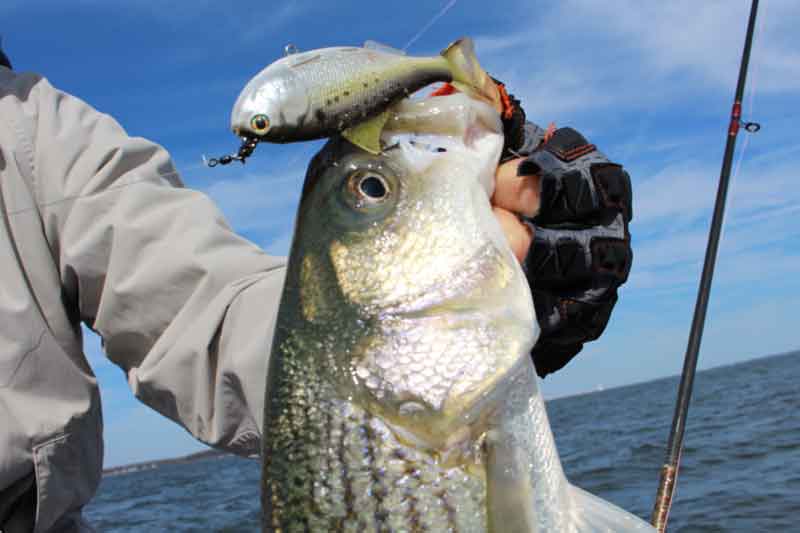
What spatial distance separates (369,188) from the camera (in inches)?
60.1

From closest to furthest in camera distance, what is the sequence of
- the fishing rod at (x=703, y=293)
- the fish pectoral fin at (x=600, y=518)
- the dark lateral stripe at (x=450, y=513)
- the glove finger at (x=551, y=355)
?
the dark lateral stripe at (x=450, y=513), the fish pectoral fin at (x=600, y=518), the glove finger at (x=551, y=355), the fishing rod at (x=703, y=293)

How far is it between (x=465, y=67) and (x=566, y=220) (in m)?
0.48

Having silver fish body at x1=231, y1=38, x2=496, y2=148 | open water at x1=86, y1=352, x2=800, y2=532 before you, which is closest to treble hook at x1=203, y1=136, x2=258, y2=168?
silver fish body at x1=231, y1=38, x2=496, y2=148

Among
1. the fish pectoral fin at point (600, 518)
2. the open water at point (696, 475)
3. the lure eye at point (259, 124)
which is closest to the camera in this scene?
the lure eye at point (259, 124)

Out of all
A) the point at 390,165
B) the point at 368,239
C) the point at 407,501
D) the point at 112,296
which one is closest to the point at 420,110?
the point at 390,165

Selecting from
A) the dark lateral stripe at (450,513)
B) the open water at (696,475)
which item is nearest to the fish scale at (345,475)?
the dark lateral stripe at (450,513)

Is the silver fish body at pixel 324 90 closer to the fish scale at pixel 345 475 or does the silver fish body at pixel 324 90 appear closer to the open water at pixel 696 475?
the fish scale at pixel 345 475

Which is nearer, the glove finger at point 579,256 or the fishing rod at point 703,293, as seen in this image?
the glove finger at point 579,256

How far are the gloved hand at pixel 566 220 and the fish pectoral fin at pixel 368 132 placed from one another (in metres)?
0.36

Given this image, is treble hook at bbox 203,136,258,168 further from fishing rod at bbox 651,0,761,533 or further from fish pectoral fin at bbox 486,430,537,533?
fishing rod at bbox 651,0,761,533

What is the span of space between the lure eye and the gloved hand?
0.65 meters

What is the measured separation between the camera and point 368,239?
1.51 metres

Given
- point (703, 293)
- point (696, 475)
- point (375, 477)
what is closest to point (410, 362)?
point (375, 477)

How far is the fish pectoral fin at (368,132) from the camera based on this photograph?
146 centimetres
